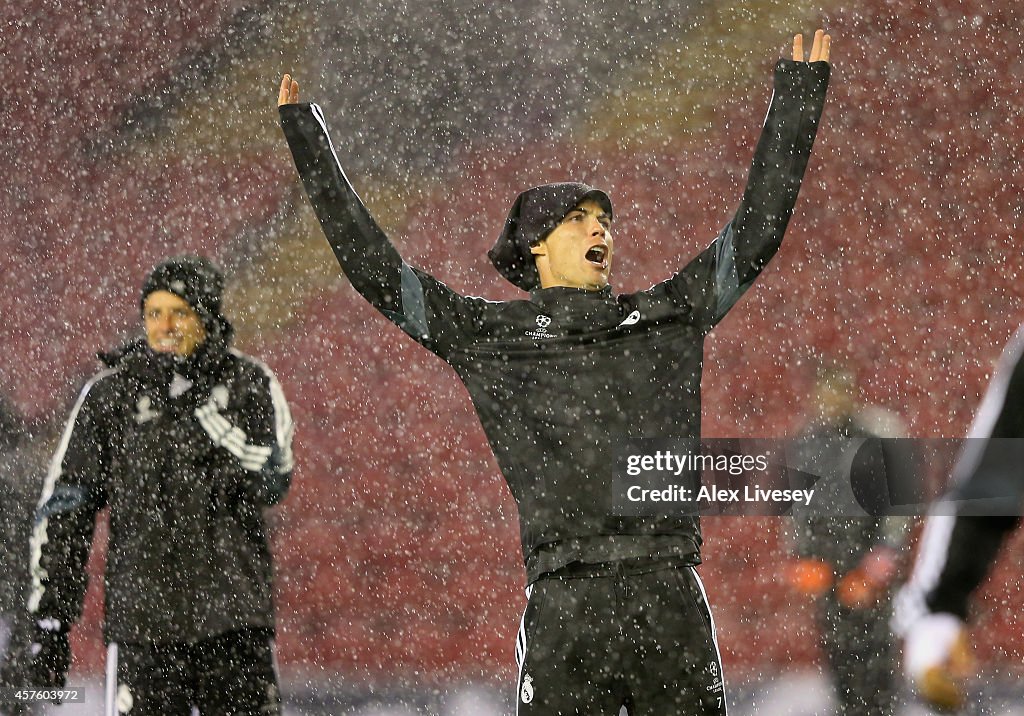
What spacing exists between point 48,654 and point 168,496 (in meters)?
0.42

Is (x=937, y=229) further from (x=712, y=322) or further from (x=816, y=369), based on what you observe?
(x=712, y=322)

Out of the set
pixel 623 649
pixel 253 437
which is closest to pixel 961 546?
pixel 623 649

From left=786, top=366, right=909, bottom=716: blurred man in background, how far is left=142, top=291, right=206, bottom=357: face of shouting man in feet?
7.19

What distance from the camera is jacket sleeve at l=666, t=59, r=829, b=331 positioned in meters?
1.97

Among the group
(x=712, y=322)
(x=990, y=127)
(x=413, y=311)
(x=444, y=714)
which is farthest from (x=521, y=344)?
(x=990, y=127)

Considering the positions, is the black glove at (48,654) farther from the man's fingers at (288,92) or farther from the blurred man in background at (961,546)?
the blurred man in background at (961,546)

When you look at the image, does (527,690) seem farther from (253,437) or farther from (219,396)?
(219,396)

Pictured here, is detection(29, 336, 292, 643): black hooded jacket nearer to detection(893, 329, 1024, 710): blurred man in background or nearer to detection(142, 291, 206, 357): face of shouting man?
detection(142, 291, 206, 357): face of shouting man

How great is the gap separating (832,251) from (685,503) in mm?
2943

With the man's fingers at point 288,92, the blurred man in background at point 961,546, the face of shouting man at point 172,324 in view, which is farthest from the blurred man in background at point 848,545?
the blurred man in background at point 961,546

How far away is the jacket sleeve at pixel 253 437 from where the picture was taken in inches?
97.3

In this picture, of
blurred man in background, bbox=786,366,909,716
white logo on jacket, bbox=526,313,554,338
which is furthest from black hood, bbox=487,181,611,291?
blurred man in background, bbox=786,366,909,716

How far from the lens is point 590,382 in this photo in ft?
6.60

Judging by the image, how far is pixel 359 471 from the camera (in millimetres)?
4359
